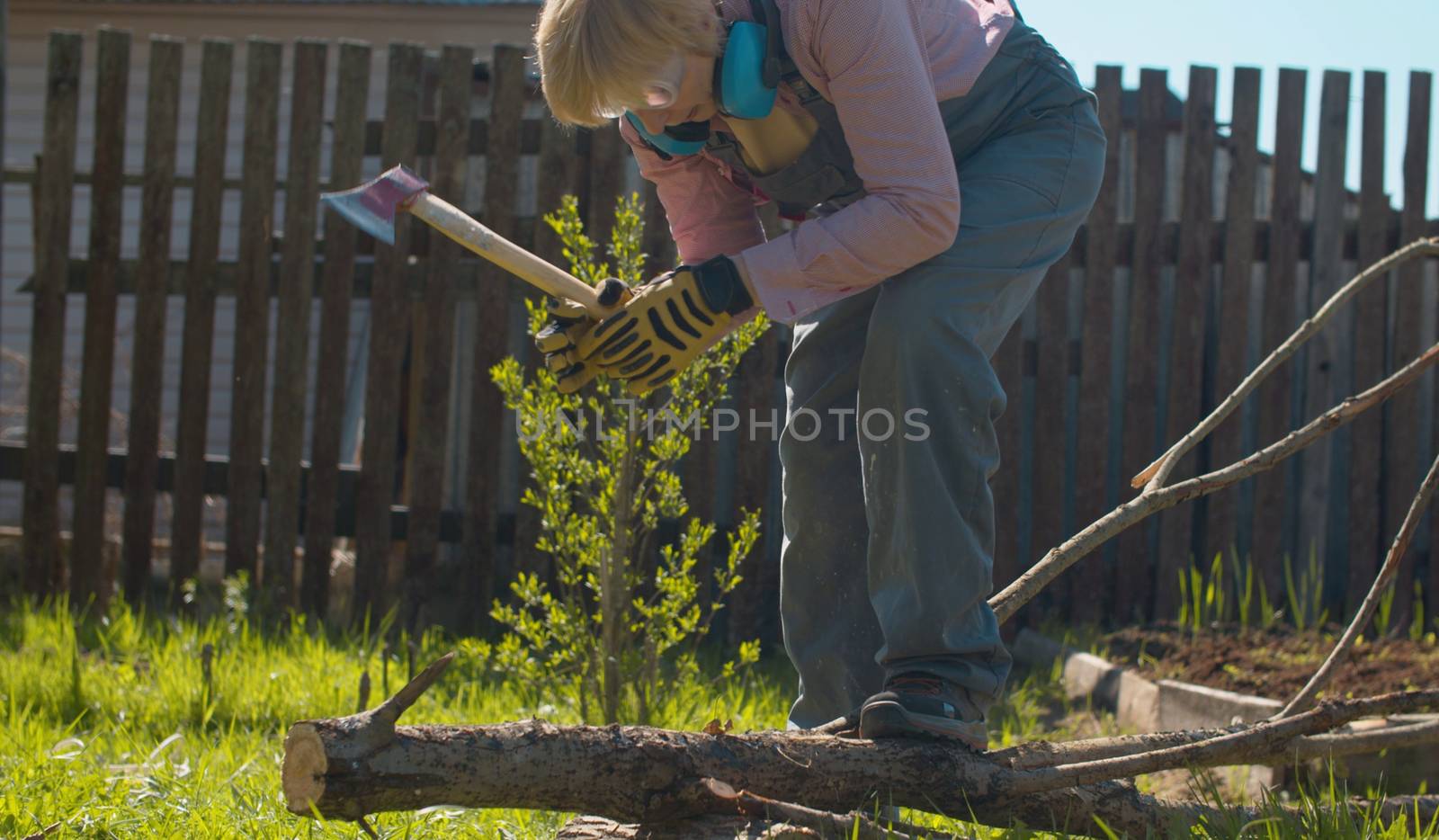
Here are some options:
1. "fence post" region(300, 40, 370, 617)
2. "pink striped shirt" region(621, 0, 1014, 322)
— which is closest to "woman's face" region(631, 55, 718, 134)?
"pink striped shirt" region(621, 0, 1014, 322)

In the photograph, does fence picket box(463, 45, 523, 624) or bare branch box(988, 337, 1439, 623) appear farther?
fence picket box(463, 45, 523, 624)

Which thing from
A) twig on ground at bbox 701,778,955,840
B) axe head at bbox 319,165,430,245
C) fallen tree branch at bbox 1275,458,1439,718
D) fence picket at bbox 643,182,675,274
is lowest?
twig on ground at bbox 701,778,955,840

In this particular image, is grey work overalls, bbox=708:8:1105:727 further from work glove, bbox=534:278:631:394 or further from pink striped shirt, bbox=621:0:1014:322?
work glove, bbox=534:278:631:394

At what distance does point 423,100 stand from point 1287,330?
3.47 meters

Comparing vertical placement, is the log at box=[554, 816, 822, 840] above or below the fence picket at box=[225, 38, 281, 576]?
→ below

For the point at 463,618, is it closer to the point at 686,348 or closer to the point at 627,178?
the point at 627,178

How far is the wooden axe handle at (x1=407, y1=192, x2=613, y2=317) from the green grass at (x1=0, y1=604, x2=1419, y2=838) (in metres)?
0.99

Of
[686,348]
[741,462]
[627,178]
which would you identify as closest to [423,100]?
[627,178]

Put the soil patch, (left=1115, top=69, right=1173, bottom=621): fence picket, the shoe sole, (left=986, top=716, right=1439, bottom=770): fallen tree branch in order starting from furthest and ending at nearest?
(left=1115, top=69, right=1173, bottom=621): fence picket
the soil patch
(left=986, top=716, right=1439, bottom=770): fallen tree branch
the shoe sole

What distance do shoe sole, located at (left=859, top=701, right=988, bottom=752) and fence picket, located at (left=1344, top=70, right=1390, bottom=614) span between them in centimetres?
365

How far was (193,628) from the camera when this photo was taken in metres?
4.23

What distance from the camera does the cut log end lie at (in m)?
1.74

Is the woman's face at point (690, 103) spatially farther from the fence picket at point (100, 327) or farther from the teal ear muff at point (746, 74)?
the fence picket at point (100, 327)

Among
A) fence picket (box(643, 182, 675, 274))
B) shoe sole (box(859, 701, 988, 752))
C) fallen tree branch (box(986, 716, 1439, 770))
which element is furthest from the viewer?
fence picket (box(643, 182, 675, 274))
